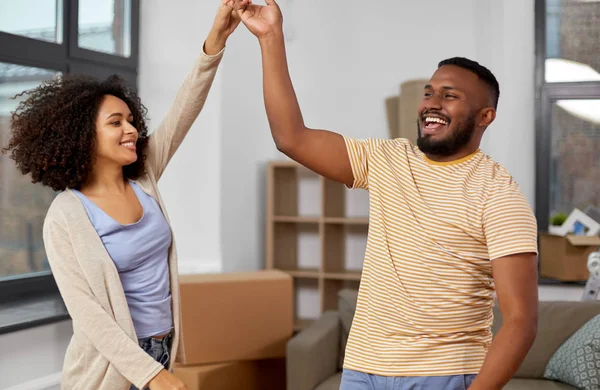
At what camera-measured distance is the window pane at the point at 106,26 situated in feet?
11.1

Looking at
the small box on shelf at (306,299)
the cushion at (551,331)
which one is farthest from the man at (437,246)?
the small box on shelf at (306,299)

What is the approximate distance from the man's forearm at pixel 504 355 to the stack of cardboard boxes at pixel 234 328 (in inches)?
77.5

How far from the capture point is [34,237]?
10.2 feet

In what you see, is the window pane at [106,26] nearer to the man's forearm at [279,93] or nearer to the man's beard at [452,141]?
the man's forearm at [279,93]

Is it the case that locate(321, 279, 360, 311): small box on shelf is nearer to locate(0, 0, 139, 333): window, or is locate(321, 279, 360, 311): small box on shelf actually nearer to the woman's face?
locate(0, 0, 139, 333): window

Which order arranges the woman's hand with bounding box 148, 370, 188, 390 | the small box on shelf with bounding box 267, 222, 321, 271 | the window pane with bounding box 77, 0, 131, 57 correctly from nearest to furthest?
the woman's hand with bounding box 148, 370, 188, 390
the window pane with bounding box 77, 0, 131, 57
the small box on shelf with bounding box 267, 222, 321, 271

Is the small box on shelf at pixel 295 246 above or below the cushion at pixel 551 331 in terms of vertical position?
above

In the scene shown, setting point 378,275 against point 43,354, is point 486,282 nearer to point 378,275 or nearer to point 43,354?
point 378,275

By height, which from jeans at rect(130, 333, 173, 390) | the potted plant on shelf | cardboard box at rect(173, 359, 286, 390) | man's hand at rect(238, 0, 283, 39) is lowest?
cardboard box at rect(173, 359, 286, 390)

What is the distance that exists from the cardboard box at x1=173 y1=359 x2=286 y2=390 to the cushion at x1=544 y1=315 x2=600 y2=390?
50.2 inches

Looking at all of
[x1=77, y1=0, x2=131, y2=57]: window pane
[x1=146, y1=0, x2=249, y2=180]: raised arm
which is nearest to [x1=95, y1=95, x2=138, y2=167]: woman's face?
[x1=146, y1=0, x2=249, y2=180]: raised arm

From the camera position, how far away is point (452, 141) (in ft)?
4.46

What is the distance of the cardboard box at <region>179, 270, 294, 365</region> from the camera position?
301cm

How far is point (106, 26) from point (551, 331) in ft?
8.72
